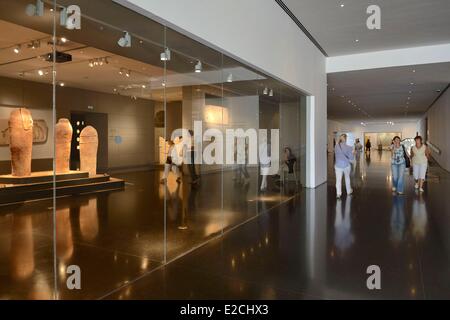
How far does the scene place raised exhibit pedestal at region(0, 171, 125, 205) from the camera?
3.10 m

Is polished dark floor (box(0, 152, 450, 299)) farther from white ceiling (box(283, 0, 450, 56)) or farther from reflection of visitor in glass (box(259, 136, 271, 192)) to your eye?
white ceiling (box(283, 0, 450, 56))

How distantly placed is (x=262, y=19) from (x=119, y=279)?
566cm

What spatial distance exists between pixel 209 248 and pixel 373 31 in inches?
329

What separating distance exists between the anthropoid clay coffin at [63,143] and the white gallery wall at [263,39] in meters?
1.44

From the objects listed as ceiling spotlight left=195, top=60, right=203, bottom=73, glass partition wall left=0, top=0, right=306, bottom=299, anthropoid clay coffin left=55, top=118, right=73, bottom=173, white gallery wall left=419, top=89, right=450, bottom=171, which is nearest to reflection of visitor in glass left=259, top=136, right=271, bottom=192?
glass partition wall left=0, top=0, right=306, bottom=299

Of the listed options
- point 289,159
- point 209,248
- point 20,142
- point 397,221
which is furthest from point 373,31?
point 20,142

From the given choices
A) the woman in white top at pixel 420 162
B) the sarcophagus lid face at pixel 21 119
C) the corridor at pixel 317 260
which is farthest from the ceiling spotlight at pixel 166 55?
the woman in white top at pixel 420 162

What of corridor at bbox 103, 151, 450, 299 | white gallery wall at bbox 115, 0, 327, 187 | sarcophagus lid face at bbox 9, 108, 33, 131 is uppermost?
white gallery wall at bbox 115, 0, 327, 187

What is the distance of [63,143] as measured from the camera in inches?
134

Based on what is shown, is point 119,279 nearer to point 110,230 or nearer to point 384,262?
point 110,230

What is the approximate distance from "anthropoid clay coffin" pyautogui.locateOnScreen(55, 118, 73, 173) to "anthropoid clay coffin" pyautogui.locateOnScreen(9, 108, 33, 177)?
9.3 inches
